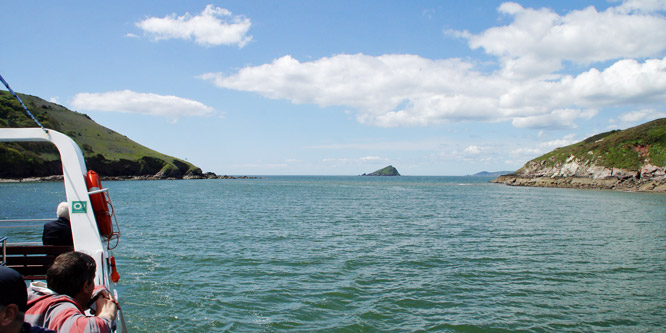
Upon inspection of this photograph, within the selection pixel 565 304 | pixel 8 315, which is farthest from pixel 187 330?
pixel 565 304

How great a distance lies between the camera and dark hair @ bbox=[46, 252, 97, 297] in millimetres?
4145

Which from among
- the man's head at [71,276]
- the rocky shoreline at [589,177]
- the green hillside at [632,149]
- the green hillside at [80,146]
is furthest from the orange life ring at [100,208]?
the green hillside at [80,146]

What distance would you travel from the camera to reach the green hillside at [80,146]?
11362 cm

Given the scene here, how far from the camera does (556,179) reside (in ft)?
328

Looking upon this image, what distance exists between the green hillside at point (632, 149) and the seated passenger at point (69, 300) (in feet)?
336

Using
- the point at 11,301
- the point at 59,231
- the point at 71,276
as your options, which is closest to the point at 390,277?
the point at 59,231

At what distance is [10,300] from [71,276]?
1.33 m

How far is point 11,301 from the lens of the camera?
116 inches

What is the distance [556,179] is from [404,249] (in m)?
96.4

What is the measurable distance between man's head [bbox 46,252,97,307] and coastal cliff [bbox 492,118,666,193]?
89.2 m

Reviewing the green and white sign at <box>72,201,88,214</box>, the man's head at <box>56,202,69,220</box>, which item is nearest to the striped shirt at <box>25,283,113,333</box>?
the green and white sign at <box>72,201,88,214</box>

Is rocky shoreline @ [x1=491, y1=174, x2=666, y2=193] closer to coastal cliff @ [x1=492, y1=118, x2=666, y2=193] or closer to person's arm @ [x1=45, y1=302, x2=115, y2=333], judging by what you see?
coastal cliff @ [x1=492, y1=118, x2=666, y2=193]

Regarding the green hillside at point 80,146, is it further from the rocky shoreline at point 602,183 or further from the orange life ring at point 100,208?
the rocky shoreline at point 602,183

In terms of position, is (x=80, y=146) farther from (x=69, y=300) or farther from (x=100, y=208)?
(x=69, y=300)
